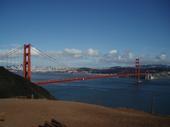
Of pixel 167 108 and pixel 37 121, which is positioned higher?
pixel 37 121

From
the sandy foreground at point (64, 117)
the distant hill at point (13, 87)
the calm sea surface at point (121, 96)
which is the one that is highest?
the distant hill at point (13, 87)

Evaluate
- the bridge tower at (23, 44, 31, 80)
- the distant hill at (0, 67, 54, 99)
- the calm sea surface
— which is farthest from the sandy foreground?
the bridge tower at (23, 44, 31, 80)

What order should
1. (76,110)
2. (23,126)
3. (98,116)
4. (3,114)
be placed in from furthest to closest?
(76,110)
(98,116)
(3,114)
(23,126)

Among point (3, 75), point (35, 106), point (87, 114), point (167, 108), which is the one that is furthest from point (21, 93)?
point (167, 108)

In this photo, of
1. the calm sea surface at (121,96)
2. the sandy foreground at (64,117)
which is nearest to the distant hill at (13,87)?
the sandy foreground at (64,117)

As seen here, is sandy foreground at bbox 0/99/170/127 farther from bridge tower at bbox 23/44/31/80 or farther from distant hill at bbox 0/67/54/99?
bridge tower at bbox 23/44/31/80

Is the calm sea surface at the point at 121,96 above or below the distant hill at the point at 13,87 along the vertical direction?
below

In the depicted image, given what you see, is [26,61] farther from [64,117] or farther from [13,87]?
[64,117]

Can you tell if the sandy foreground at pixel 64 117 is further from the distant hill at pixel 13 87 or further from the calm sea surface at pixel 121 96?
the calm sea surface at pixel 121 96

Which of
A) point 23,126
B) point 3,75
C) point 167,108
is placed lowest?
point 167,108

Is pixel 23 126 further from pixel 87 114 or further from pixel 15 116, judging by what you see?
pixel 87 114

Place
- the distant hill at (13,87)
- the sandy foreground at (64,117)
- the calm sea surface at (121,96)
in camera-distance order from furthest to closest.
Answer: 1. the calm sea surface at (121,96)
2. the distant hill at (13,87)
3. the sandy foreground at (64,117)
